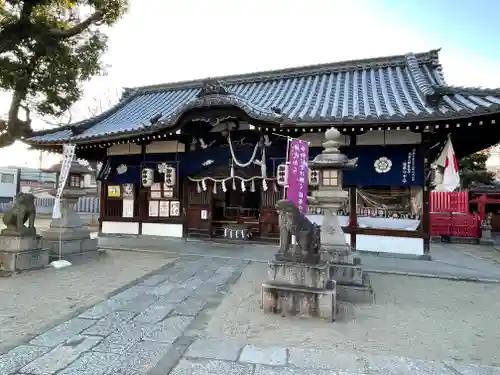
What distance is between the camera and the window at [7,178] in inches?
1371

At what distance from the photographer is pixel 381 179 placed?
340 inches

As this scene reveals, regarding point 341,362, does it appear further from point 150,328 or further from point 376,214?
point 376,214

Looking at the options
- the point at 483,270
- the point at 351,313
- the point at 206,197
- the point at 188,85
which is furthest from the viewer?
the point at 188,85

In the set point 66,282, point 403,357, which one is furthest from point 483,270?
point 66,282

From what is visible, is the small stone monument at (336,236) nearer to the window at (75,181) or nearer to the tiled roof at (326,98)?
→ the tiled roof at (326,98)

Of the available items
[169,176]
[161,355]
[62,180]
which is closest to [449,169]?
[161,355]

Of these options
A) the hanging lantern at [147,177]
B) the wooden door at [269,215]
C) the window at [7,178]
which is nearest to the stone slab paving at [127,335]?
the wooden door at [269,215]

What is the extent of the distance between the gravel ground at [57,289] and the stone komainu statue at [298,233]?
3.31 meters

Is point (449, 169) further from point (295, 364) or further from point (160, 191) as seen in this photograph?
point (160, 191)

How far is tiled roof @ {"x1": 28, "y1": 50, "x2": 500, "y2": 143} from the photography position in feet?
25.5

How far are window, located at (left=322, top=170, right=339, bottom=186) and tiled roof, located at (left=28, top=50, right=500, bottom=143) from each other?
268 cm

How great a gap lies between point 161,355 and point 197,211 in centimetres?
797

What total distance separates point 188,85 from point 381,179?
34.3 ft

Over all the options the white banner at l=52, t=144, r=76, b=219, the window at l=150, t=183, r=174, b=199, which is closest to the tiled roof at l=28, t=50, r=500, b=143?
the white banner at l=52, t=144, r=76, b=219
